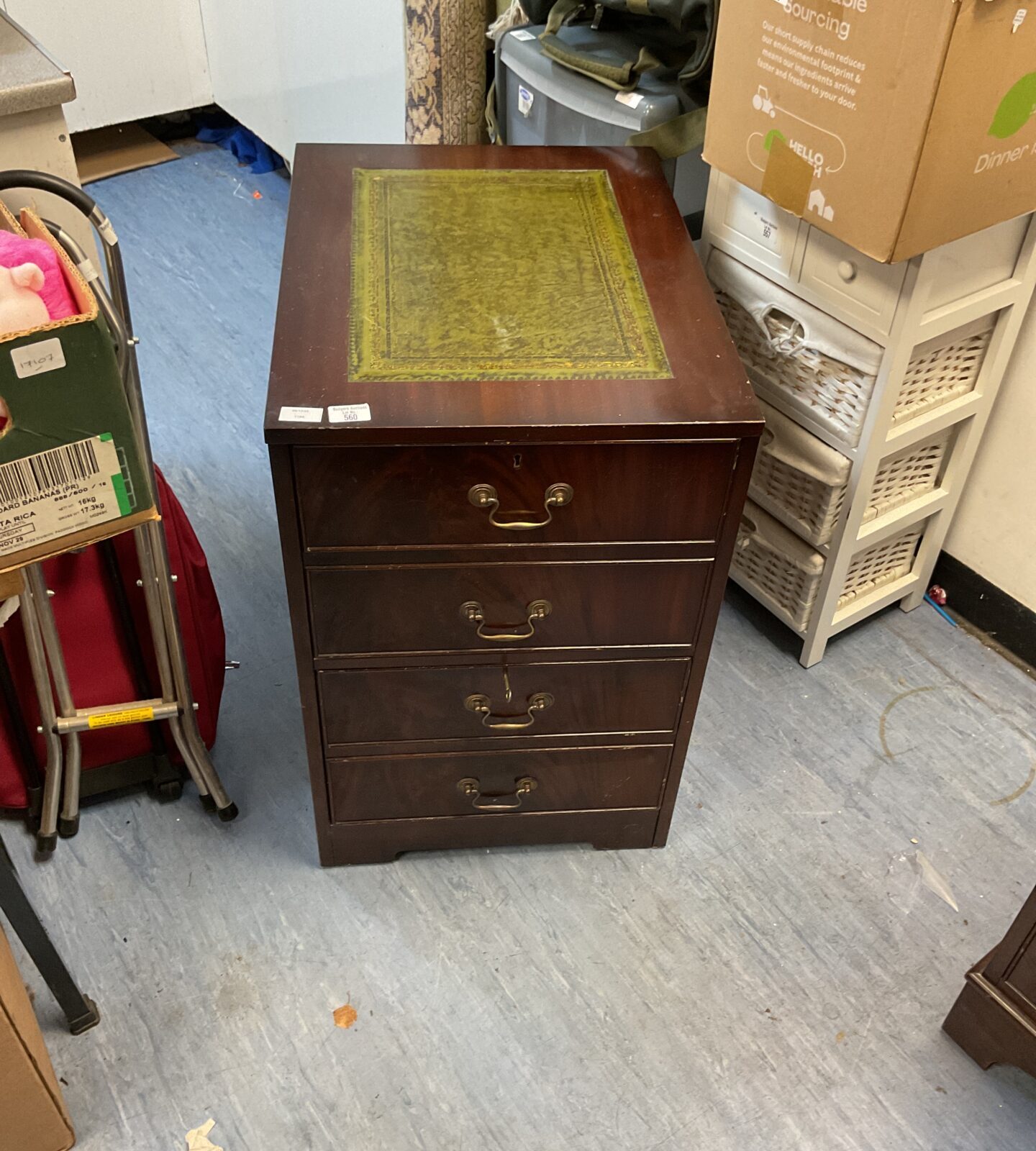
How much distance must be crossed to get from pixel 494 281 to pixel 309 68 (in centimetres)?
163

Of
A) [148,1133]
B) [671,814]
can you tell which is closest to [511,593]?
[671,814]

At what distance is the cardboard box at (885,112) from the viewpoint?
3.64 feet

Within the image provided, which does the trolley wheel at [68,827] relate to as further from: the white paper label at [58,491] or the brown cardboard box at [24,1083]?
the white paper label at [58,491]

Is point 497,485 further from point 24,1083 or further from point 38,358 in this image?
point 24,1083

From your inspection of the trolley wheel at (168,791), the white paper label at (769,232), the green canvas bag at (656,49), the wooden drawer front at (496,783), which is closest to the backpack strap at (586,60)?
the green canvas bag at (656,49)

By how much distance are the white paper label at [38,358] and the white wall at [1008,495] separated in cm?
137

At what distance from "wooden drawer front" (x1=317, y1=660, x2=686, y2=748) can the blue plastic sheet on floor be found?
2.28 m

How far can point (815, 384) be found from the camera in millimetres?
1562

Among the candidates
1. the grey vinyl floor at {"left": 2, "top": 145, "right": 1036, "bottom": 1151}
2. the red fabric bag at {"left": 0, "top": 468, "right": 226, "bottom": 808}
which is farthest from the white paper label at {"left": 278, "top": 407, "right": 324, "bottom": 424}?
the grey vinyl floor at {"left": 2, "top": 145, "right": 1036, "bottom": 1151}

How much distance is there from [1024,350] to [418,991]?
1.28 meters

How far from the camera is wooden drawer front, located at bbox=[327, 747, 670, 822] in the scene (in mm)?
1388

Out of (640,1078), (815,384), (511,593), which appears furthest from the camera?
(815,384)

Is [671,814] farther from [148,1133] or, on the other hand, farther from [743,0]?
[743,0]

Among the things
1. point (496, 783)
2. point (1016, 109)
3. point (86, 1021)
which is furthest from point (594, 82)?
point (86, 1021)
